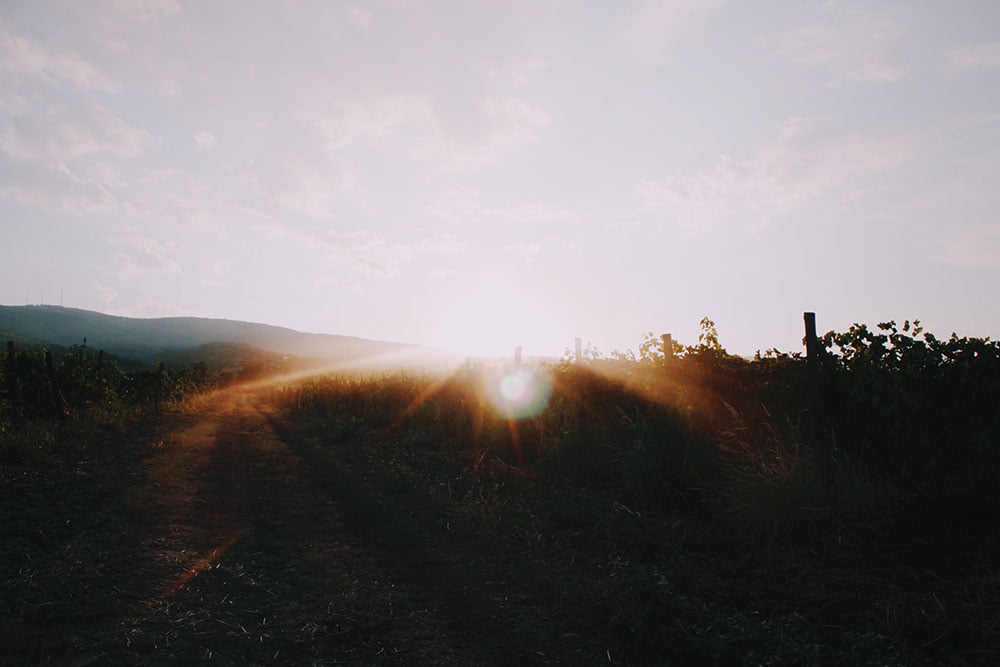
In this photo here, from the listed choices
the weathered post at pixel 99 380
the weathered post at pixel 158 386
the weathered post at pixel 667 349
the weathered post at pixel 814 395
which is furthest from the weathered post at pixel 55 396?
the weathered post at pixel 814 395

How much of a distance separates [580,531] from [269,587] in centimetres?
366

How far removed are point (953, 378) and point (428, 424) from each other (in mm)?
10646

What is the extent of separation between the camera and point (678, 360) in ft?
35.3

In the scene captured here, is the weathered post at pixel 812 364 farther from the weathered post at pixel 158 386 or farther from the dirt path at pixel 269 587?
the weathered post at pixel 158 386

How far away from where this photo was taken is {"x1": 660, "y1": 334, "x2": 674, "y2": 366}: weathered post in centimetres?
1098

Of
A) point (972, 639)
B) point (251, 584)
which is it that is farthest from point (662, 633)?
point (251, 584)

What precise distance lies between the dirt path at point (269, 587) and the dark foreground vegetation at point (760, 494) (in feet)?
2.24

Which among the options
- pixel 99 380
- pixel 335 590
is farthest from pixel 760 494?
pixel 99 380

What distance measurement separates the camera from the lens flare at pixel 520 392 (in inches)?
494

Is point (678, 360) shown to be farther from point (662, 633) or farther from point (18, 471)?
point (18, 471)

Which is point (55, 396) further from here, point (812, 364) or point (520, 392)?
point (812, 364)

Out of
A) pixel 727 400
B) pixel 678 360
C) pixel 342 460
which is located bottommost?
pixel 342 460

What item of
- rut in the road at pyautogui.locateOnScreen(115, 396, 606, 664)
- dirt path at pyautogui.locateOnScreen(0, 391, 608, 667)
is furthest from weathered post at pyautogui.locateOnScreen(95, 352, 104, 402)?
rut in the road at pyautogui.locateOnScreen(115, 396, 606, 664)

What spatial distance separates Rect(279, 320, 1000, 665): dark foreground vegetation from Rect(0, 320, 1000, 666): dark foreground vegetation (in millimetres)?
32
